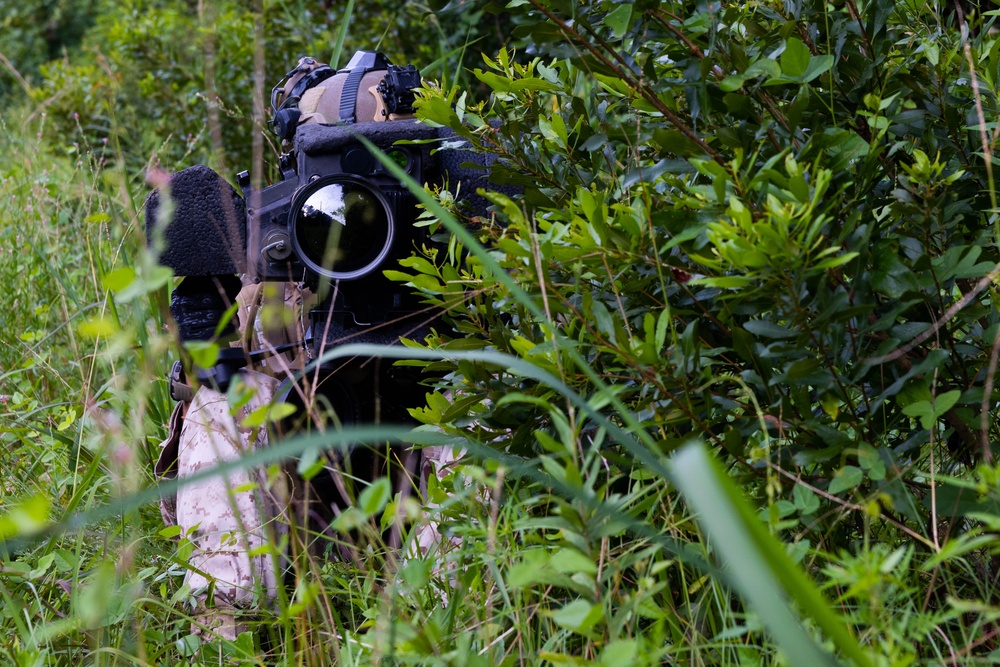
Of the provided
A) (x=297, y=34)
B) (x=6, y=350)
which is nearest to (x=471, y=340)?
(x=6, y=350)

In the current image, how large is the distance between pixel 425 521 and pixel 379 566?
1.50ft

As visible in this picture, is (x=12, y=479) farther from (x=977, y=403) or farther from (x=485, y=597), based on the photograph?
(x=977, y=403)

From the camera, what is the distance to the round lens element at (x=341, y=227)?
49.3 inches

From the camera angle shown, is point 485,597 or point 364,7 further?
point 364,7

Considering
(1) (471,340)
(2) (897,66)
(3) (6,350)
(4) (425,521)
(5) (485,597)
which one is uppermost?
(2) (897,66)

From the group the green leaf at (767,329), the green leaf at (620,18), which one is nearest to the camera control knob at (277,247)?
the green leaf at (620,18)

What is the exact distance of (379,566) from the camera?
1411 mm

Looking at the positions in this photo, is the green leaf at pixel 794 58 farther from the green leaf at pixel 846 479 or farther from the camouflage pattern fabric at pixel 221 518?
the camouflage pattern fabric at pixel 221 518

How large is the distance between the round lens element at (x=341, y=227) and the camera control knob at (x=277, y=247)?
0.30 ft

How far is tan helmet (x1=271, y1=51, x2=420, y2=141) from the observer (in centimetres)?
150

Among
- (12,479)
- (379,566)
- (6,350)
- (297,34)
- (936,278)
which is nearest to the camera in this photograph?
(936,278)

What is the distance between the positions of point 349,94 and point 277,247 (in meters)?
0.32

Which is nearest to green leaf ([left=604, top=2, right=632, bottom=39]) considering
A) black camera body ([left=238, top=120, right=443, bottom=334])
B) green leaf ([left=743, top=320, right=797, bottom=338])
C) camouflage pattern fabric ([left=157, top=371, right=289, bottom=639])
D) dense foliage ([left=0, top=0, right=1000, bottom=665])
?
dense foliage ([left=0, top=0, right=1000, bottom=665])

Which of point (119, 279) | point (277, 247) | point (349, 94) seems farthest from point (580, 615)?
point (349, 94)
